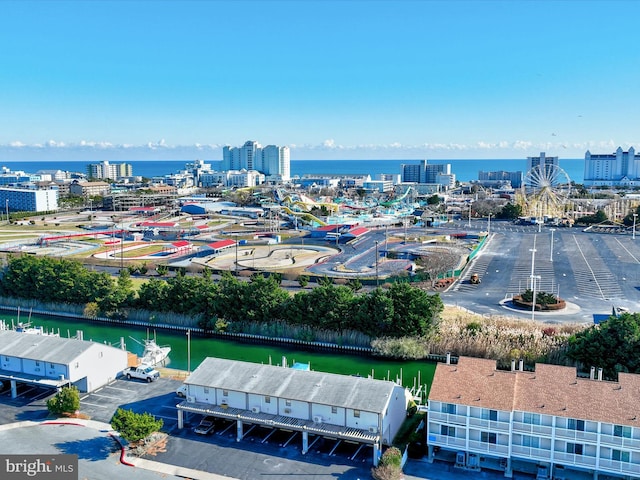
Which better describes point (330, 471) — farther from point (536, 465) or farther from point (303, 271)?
point (303, 271)

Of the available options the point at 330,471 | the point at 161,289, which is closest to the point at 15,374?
the point at 161,289

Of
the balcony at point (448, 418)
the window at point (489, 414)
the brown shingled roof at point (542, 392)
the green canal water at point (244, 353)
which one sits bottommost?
the green canal water at point (244, 353)

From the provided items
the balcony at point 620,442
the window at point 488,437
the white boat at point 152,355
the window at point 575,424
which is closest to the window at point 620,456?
the balcony at point 620,442

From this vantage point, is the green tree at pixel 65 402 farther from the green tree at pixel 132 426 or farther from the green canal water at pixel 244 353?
the green canal water at pixel 244 353

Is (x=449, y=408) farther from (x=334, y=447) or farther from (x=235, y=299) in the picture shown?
(x=235, y=299)

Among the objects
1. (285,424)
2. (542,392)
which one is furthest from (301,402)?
(542,392)

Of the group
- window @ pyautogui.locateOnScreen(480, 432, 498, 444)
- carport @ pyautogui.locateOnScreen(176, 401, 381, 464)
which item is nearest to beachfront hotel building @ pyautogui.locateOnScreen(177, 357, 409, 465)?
carport @ pyautogui.locateOnScreen(176, 401, 381, 464)

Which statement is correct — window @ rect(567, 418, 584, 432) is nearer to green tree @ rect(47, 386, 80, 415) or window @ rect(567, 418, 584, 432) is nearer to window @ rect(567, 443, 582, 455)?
window @ rect(567, 443, 582, 455)
